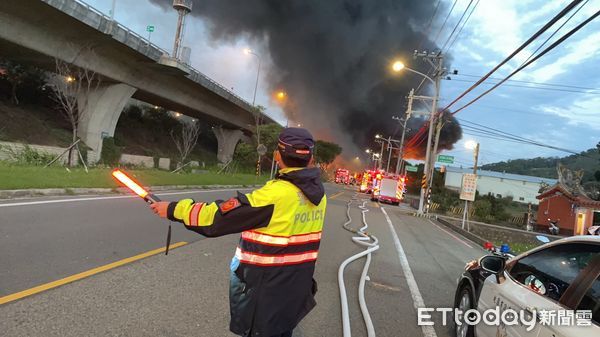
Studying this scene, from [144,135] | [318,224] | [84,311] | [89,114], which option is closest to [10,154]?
[89,114]

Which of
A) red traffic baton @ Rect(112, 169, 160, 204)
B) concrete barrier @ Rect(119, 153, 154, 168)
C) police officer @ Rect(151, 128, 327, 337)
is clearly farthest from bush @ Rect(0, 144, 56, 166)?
police officer @ Rect(151, 128, 327, 337)

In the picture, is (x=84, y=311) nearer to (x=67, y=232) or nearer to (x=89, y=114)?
(x=67, y=232)

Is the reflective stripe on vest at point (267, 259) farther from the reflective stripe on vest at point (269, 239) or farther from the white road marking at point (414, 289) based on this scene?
the white road marking at point (414, 289)

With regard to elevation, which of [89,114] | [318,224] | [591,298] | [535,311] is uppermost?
[89,114]

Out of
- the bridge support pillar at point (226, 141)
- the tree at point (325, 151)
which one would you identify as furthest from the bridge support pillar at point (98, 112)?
the tree at point (325, 151)

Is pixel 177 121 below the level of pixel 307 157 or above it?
above

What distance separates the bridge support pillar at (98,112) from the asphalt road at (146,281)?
764 inches

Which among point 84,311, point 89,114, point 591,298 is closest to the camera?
point 591,298

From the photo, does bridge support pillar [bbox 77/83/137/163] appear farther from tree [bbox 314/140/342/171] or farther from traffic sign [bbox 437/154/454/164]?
tree [bbox 314/140/342/171]

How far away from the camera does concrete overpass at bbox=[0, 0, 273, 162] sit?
2047 centimetres

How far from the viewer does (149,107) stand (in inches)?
2036

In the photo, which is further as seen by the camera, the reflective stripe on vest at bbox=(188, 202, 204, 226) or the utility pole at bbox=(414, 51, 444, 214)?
the utility pole at bbox=(414, 51, 444, 214)

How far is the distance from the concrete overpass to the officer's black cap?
68.8ft

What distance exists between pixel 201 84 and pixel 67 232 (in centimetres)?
2830
